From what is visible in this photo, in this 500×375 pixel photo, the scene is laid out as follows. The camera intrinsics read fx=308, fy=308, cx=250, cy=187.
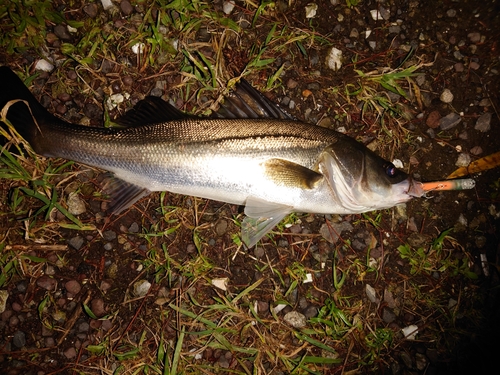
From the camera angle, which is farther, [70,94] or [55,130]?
[70,94]

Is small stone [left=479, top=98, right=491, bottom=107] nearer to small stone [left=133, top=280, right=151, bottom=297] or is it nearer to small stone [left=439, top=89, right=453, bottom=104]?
small stone [left=439, top=89, right=453, bottom=104]

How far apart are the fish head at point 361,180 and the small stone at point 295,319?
1173 millimetres

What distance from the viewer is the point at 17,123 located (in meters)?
2.76

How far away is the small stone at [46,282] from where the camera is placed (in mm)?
2893

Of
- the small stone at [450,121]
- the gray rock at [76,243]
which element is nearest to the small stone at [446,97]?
the small stone at [450,121]

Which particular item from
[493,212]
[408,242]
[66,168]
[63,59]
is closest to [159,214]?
[66,168]

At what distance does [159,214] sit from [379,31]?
3.00 meters

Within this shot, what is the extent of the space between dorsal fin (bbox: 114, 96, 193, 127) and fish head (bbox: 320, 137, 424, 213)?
142 cm

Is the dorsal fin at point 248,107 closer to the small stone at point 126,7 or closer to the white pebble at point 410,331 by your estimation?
the small stone at point 126,7

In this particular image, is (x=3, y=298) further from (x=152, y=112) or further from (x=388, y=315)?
(x=388, y=315)

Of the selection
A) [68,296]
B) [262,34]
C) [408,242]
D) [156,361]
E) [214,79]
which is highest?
[262,34]

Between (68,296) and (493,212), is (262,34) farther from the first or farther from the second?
(68,296)

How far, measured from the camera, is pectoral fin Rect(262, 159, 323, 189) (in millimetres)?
2594

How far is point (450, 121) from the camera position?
3240 millimetres
